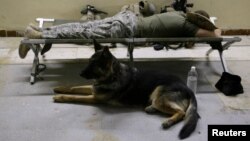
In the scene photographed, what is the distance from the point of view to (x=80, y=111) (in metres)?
2.50

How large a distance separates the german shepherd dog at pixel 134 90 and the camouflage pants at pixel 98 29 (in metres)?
0.42

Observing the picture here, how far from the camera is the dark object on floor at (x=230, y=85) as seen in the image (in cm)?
275

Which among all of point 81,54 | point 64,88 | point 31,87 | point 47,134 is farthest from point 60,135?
point 81,54

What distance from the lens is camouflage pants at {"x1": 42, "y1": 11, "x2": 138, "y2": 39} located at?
287cm

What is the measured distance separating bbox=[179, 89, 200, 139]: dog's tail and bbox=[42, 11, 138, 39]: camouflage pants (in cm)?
85

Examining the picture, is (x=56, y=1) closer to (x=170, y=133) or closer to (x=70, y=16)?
(x=70, y=16)

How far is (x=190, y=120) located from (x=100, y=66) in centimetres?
70

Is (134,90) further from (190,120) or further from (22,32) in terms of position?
(22,32)

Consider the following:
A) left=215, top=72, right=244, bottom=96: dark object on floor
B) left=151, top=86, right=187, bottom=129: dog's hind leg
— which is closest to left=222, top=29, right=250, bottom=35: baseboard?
left=215, top=72, right=244, bottom=96: dark object on floor

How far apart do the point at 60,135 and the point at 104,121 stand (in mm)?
330

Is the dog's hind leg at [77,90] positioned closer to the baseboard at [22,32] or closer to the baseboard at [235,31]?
the baseboard at [22,32]

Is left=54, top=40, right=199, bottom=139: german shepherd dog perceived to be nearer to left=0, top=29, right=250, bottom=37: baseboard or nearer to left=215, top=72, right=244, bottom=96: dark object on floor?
left=215, top=72, right=244, bottom=96: dark object on floor

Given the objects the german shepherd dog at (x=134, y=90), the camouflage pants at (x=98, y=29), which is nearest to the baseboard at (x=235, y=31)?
the camouflage pants at (x=98, y=29)

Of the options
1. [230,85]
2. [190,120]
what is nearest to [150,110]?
[190,120]
